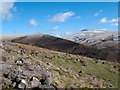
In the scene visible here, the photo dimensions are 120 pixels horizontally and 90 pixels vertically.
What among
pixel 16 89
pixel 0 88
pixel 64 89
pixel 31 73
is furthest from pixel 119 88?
pixel 0 88

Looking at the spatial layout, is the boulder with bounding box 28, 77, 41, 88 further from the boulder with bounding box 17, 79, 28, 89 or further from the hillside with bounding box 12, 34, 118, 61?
the hillside with bounding box 12, 34, 118, 61

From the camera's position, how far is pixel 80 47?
224 ft

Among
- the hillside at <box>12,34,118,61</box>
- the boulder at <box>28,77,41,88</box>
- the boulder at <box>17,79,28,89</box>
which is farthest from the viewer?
the hillside at <box>12,34,118,61</box>

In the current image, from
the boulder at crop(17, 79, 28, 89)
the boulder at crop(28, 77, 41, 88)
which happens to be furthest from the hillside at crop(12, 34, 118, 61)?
the boulder at crop(17, 79, 28, 89)

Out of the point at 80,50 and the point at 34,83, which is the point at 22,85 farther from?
the point at 80,50

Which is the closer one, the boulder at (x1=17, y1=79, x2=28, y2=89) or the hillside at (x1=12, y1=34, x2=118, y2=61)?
the boulder at (x1=17, y1=79, x2=28, y2=89)

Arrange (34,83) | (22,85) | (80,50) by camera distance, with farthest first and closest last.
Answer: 1. (80,50)
2. (34,83)
3. (22,85)

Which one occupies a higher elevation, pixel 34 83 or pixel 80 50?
pixel 80 50

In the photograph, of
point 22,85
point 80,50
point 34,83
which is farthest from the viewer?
point 80,50

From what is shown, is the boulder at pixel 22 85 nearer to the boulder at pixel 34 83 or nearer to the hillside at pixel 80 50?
the boulder at pixel 34 83

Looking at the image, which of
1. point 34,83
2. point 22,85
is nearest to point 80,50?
point 34,83

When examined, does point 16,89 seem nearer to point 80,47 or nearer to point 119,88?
point 119,88

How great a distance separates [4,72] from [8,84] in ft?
6.48

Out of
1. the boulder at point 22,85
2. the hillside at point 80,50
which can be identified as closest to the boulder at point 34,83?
Result: the boulder at point 22,85
